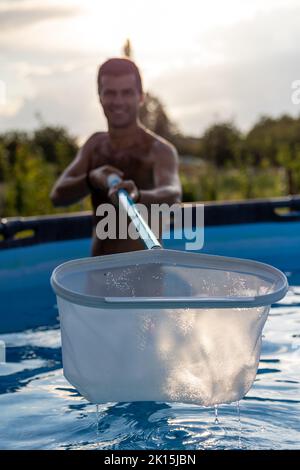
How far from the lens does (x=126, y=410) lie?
3.13 metres

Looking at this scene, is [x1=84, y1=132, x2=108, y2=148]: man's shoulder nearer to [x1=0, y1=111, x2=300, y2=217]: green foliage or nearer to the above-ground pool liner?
the above-ground pool liner

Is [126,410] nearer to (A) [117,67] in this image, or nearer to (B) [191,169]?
(A) [117,67]

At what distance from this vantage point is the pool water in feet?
9.21

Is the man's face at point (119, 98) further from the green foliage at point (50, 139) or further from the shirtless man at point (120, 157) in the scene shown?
the green foliage at point (50, 139)

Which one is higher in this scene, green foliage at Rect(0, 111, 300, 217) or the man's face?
the man's face

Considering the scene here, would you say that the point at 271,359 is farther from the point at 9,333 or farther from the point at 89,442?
the point at 9,333

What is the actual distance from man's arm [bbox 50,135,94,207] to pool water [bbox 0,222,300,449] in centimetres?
81

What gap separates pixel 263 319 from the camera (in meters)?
2.18

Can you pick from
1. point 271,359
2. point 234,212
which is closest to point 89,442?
point 271,359

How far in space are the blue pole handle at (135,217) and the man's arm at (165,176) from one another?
228 millimetres

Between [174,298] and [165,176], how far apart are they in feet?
6.92

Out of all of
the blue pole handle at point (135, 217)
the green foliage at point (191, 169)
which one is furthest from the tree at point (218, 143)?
the blue pole handle at point (135, 217)

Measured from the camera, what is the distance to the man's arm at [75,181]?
4129mm

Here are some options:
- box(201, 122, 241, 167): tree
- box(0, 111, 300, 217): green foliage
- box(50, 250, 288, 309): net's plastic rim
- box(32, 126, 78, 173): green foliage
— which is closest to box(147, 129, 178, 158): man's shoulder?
box(50, 250, 288, 309): net's plastic rim
